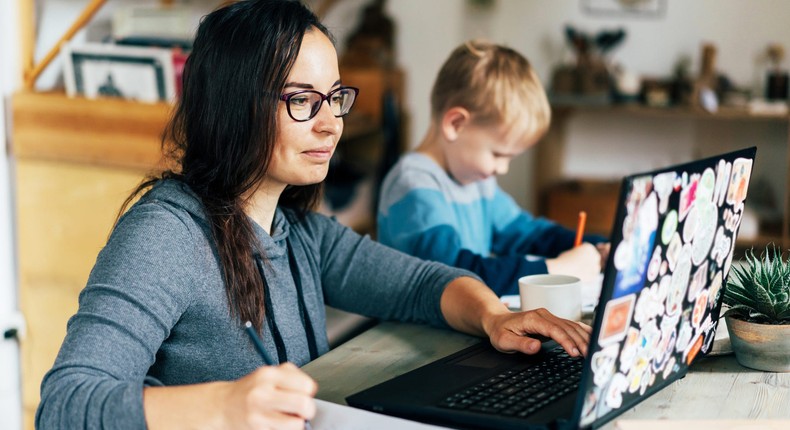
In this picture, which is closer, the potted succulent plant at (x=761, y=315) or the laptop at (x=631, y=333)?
the laptop at (x=631, y=333)

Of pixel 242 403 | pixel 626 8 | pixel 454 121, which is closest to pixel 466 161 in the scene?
pixel 454 121

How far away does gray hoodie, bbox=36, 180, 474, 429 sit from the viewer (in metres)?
0.93

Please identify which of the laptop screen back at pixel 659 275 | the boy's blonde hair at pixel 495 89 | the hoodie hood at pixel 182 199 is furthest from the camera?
the boy's blonde hair at pixel 495 89

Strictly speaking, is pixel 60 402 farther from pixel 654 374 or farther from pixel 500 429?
pixel 654 374

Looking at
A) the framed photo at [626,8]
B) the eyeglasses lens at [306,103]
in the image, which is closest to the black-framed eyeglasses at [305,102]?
the eyeglasses lens at [306,103]

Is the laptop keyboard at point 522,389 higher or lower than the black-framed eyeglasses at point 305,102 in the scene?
lower

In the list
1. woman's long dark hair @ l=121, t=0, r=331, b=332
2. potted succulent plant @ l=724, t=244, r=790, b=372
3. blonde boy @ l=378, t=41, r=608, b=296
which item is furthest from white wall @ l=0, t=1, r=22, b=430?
potted succulent plant @ l=724, t=244, r=790, b=372

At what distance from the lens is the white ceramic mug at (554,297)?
4.40 feet

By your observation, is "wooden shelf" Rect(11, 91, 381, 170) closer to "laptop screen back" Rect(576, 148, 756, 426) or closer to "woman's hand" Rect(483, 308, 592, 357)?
"woman's hand" Rect(483, 308, 592, 357)

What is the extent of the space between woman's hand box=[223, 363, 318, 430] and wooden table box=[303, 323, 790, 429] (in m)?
0.19

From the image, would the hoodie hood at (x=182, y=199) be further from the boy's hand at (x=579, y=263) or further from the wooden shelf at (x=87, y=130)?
the wooden shelf at (x=87, y=130)

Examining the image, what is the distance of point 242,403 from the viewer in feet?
2.89

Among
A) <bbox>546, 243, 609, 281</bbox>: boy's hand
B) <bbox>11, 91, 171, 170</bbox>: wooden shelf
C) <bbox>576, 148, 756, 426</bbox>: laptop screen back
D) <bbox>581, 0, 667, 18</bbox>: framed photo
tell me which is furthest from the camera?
<bbox>581, 0, 667, 18</bbox>: framed photo

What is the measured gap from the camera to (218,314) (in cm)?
116
